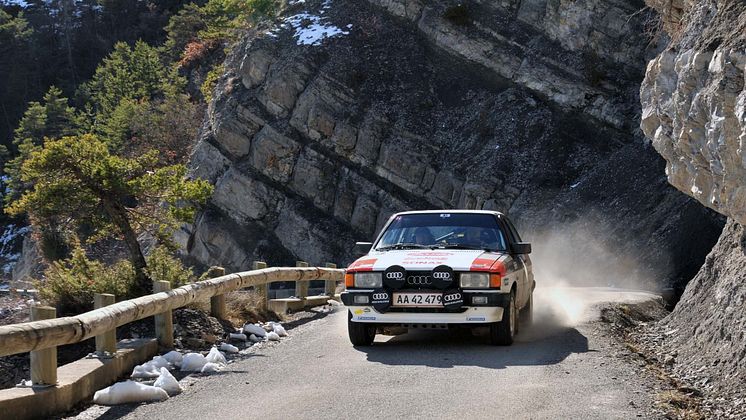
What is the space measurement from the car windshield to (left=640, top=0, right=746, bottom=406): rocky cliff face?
263cm

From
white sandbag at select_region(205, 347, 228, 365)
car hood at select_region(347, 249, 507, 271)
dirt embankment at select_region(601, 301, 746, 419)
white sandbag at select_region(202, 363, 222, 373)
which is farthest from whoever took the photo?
car hood at select_region(347, 249, 507, 271)

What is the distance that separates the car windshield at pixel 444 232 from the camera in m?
11.6

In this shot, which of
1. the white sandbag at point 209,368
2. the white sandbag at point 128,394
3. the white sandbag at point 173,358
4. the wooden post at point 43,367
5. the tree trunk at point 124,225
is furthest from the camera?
the tree trunk at point 124,225

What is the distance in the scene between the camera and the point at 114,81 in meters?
66.5

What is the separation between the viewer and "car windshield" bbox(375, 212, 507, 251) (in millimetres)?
11555

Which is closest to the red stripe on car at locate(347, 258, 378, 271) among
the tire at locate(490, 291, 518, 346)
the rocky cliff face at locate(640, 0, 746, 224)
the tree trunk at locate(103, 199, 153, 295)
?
the tire at locate(490, 291, 518, 346)

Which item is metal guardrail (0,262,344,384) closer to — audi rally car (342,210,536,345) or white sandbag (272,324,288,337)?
white sandbag (272,324,288,337)

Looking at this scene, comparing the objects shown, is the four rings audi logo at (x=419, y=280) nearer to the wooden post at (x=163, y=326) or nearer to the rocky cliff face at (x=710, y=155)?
the wooden post at (x=163, y=326)

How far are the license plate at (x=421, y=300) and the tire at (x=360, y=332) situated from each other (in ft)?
1.96

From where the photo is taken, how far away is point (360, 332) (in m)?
10.9

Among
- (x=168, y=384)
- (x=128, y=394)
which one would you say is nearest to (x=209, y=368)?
(x=168, y=384)

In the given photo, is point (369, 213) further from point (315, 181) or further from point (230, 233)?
point (230, 233)

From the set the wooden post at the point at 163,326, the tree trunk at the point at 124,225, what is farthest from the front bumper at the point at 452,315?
the tree trunk at the point at 124,225

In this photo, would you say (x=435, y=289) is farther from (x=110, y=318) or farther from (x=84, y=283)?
(x=84, y=283)
